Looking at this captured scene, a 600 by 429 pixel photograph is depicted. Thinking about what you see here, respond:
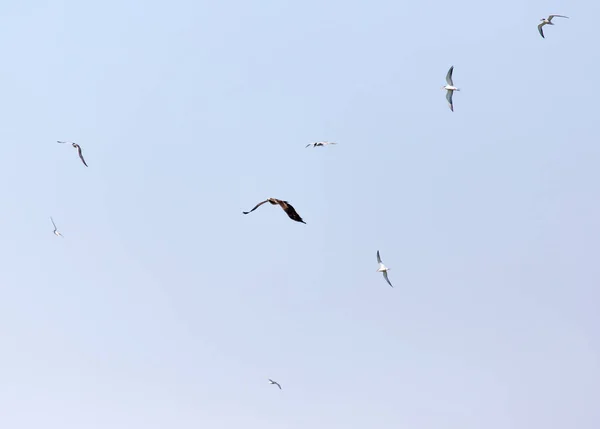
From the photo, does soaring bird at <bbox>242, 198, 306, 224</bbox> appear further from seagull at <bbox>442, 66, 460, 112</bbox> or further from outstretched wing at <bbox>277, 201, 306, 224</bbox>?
seagull at <bbox>442, 66, 460, 112</bbox>

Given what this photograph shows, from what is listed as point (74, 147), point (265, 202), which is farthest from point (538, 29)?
point (265, 202)

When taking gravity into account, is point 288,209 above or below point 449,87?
below

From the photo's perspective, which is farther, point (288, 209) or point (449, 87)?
point (449, 87)

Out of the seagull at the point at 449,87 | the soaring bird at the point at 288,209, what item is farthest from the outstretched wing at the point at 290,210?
the seagull at the point at 449,87

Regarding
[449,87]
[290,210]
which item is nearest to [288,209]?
[290,210]

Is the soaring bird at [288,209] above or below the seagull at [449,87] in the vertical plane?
below

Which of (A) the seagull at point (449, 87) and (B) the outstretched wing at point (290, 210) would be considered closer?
(B) the outstretched wing at point (290, 210)

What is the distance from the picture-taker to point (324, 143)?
130625 mm

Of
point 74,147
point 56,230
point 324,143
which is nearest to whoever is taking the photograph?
point 74,147

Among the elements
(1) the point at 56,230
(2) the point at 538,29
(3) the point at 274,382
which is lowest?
(3) the point at 274,382

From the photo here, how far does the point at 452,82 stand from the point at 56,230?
67869mm

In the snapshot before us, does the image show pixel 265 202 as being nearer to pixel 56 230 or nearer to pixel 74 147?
pixel 74 147

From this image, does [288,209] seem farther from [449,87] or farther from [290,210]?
[449,87]

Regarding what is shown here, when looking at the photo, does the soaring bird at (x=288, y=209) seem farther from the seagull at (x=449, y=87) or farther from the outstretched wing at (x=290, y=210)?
the seagull at (x=449, y=87)
